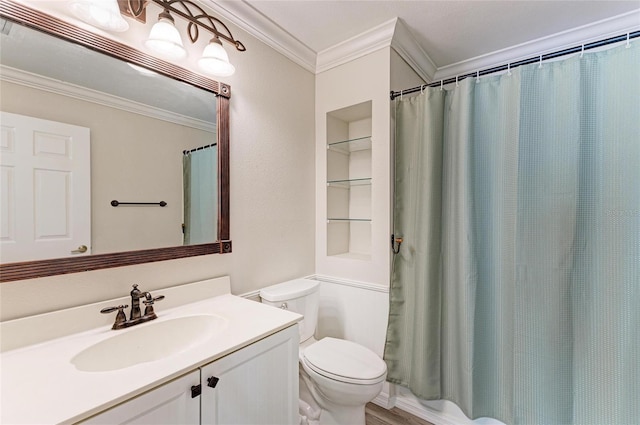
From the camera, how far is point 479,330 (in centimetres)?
157

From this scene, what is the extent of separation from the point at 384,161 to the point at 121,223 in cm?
145

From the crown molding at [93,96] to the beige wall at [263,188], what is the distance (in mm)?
236

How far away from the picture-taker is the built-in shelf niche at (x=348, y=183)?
7.14ft

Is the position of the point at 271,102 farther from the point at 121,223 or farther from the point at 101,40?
the point at 121,223

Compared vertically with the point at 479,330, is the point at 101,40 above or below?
above

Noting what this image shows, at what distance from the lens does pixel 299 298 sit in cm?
171

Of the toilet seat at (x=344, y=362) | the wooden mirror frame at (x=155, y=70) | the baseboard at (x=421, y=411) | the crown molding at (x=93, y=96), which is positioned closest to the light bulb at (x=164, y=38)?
the wooden mirror frame at (x=155, y=70)

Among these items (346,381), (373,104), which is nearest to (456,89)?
(373,104)

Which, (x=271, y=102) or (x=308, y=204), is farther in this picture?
(x=308, y=204)

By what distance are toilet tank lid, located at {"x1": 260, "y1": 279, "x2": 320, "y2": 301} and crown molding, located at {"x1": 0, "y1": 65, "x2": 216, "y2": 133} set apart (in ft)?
3.11

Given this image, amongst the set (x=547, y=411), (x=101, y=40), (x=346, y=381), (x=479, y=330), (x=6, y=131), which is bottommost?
(x=547, y=411)

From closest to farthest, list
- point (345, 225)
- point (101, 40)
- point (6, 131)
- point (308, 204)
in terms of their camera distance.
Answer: point (6, 131) < point (101, 40) < point (308, 204) < point (345, 225)

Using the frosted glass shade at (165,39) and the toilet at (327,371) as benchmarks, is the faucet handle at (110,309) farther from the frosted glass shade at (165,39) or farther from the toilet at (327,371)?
the frosted glass shade at (165,39)

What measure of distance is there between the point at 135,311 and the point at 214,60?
116 centimetres
